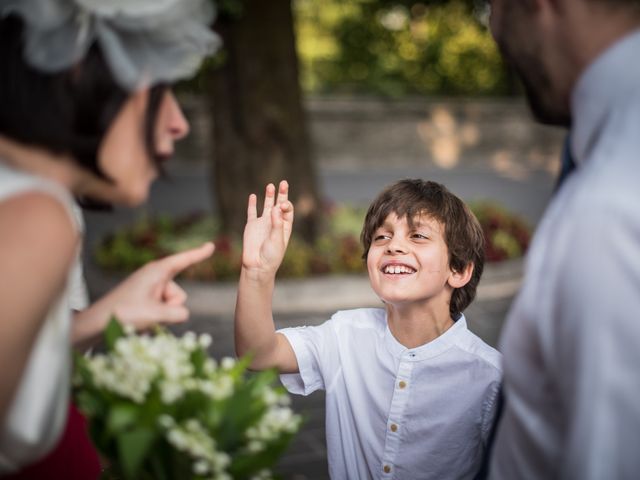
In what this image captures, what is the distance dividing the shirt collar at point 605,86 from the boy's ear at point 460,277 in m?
0.95

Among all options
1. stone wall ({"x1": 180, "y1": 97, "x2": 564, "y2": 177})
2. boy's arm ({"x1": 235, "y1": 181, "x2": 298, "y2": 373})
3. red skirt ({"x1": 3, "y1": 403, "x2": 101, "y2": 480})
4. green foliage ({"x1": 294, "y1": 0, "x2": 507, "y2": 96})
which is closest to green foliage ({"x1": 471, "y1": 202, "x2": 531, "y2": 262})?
boy's arm ({"x1": 235, "y1": 181, "x2": 298, "y2": 373})

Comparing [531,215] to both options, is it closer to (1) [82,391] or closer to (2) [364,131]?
(2) [364,131]

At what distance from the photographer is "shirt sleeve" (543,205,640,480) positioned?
112cm

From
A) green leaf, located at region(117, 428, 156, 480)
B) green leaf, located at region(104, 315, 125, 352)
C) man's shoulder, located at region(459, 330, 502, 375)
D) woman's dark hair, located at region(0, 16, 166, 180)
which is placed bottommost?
man's shoulder, located at region(459, 330, 502, 375)

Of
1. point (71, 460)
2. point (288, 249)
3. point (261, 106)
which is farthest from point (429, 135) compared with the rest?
point (71, 460)

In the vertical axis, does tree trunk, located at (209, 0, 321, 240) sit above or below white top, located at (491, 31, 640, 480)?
below

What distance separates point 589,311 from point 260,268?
38.4 inches

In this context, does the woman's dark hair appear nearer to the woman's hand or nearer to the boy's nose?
the woman's hand

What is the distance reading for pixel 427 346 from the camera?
2.11m

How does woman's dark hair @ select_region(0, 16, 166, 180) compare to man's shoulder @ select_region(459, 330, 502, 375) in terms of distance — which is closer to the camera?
woman's dark hair @ select_region(0, 16, 166, 180)

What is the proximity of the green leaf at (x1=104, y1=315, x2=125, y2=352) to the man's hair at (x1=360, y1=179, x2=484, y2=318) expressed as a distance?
0.97 m

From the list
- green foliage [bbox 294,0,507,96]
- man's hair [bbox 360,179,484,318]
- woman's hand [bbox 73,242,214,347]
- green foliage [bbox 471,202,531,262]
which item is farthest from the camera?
green foliage [bbox 294,0,507,96]

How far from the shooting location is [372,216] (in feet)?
7.45

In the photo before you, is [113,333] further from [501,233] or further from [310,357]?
[501,233]
